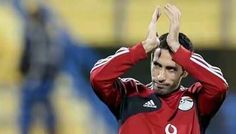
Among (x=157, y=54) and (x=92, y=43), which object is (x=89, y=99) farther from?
(x=157, y=54)

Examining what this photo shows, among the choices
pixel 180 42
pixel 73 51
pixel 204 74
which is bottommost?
pixel 73 51

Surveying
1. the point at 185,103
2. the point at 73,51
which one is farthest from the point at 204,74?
the point at 73,51

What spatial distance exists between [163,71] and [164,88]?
0.29 feet

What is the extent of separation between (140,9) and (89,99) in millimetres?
1732

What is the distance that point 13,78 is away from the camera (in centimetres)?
912

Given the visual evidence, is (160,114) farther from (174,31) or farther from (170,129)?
(174,31)

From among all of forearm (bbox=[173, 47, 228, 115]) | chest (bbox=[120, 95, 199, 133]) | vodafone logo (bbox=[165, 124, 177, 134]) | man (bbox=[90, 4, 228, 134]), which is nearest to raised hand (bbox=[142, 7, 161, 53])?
man (bbox=[90, 4, 228, 134])

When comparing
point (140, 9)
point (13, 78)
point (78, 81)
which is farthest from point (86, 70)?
point (140, 9)

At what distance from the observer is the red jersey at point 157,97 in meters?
4.05

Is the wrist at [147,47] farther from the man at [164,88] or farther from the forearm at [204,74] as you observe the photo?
the forearm at [204,74]

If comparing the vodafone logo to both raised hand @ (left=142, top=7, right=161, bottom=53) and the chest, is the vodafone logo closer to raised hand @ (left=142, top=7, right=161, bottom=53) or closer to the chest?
the chest

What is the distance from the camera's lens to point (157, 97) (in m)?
4.14

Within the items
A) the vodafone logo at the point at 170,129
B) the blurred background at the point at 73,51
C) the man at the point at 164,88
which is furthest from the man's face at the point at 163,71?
the blurred background at the point at 73,51

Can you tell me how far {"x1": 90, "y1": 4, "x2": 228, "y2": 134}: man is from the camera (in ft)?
13.3
